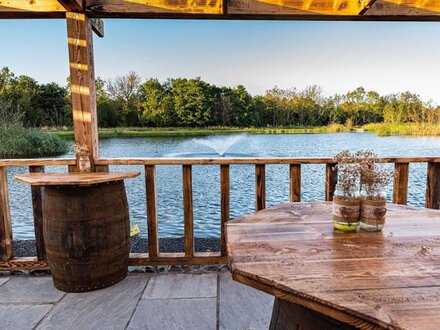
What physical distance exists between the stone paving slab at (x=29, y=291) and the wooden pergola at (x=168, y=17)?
0.43 ft

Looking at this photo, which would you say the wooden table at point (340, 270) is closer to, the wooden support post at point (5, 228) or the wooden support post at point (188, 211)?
the wooden support post at point (188, 211)

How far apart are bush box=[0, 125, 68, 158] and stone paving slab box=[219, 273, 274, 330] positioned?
811cm

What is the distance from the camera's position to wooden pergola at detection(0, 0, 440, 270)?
229 centimetres

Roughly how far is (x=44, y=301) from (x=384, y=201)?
6.88ft

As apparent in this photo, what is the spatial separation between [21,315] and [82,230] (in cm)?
58

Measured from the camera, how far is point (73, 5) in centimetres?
218

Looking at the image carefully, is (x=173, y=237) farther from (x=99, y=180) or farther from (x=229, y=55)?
(x=229, y=55)

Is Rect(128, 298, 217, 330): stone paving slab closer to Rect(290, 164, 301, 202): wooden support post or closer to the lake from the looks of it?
Rect(290, 164, 301, 202): wooden support post

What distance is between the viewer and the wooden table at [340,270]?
70cm

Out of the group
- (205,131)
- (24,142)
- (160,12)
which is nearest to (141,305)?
(160,12)

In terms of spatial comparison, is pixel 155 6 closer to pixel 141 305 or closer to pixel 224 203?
pixel 224 203

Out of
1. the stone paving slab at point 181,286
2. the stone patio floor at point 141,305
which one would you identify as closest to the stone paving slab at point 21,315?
the stone patio floor at point 141,305

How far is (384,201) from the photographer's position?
A: 1.18 metres

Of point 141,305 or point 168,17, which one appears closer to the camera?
point 141,305
